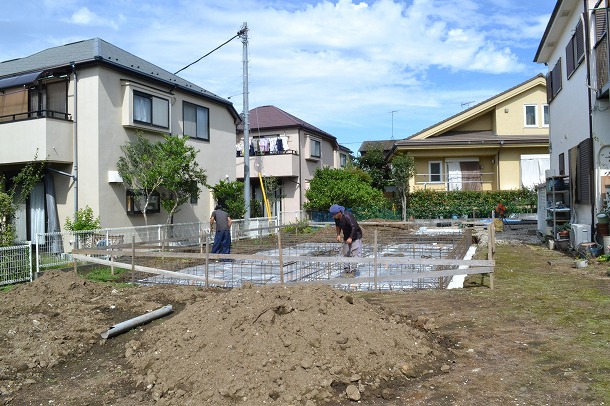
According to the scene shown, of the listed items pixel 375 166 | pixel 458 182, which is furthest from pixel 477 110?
pixel 375 166

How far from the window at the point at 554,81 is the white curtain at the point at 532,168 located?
6.14 meters

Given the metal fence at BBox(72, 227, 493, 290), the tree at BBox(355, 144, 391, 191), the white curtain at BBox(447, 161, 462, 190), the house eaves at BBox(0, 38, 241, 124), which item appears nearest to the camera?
the metal fence at BBox(72, 227, 493, 290)

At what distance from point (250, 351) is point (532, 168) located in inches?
898

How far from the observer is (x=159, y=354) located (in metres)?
5.27

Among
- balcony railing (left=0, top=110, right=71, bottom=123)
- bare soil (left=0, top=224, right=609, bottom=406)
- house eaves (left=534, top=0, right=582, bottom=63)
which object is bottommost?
bare soil (left=0, top=224, right=609, bottom=406)

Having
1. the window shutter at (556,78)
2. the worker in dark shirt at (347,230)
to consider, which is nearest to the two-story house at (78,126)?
the worker in dark shirt at (347,230)

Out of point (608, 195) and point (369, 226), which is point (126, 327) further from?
point (369, 226)

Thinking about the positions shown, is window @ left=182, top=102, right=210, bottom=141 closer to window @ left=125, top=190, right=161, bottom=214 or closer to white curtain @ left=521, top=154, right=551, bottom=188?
window @ left=125, top=190, right=161, bottom=214

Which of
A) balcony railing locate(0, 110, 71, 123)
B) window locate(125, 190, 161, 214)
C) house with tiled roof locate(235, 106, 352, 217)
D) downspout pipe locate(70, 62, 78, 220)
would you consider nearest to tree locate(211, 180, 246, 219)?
window locate(125, 190, 161, 214)

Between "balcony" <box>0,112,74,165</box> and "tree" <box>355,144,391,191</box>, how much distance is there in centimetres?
2119

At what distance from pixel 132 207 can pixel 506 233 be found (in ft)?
46.5

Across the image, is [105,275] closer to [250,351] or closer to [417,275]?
[417,275]

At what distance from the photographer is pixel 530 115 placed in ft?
84.4

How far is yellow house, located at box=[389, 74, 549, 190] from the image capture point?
24.5 meters
